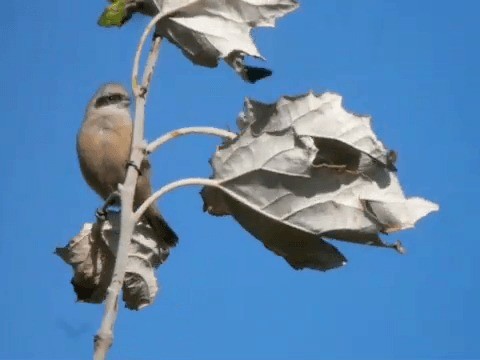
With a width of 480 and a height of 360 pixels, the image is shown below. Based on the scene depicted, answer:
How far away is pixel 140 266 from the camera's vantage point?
1265 mm

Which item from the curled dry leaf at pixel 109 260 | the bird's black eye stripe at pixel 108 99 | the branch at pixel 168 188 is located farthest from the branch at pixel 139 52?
the bird's black eye stripe at pixel 108 99

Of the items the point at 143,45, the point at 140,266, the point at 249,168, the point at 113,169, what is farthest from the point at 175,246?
the point at 113,169

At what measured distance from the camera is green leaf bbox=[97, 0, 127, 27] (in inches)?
50.1

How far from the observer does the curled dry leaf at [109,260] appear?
1.26m

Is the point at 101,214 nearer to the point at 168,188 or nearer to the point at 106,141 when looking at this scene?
the point at 168,188

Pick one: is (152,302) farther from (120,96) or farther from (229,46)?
(120,96)

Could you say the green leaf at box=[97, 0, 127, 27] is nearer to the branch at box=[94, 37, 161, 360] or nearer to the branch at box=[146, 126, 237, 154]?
the branch at box=[94, 37, 161, 360]

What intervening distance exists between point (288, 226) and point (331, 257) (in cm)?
9

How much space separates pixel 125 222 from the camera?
1002 mm

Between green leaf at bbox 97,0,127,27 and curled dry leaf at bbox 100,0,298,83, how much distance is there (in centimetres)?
6

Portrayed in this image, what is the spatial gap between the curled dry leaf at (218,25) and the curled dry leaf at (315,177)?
138mm

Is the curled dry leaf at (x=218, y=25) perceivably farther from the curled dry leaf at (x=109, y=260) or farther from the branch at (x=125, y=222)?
the curled dry leaf at (x=109, y=260)

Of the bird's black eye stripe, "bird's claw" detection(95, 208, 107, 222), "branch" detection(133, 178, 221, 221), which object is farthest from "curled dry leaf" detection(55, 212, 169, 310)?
the bird's black eye stripe

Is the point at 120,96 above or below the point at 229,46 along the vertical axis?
above
